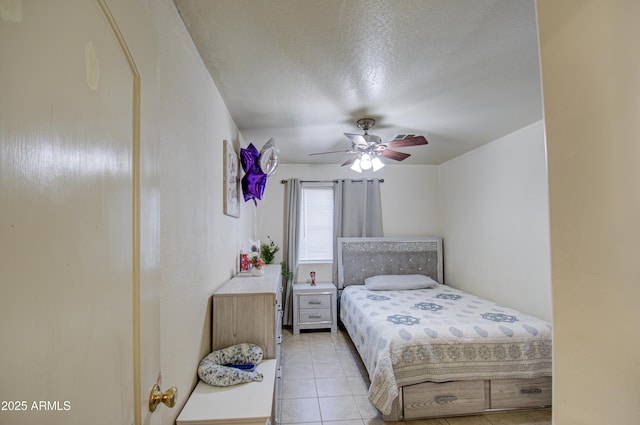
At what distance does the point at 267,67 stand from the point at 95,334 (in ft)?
5.78

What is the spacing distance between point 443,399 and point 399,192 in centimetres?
306

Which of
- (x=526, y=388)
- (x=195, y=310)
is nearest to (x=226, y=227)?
(x=195, y=310)

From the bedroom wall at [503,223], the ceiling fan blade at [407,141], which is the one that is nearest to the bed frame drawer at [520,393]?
the bedroom wall at [503,223]

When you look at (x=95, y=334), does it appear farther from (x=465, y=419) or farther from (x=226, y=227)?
(x=465, y=419)

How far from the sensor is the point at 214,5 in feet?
4.35

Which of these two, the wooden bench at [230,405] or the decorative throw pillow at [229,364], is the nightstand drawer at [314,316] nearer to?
the decorative throw pillow at [229,364]

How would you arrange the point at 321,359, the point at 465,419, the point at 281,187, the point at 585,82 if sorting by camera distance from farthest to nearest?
the point at 281,187, the point at 321,359, the point at 465,419, the point at 585,82

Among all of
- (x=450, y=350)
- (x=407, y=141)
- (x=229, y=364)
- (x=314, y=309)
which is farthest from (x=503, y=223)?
(x=229, y=364)

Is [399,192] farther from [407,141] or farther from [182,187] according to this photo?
[182,187]

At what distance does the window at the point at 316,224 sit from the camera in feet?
15.0

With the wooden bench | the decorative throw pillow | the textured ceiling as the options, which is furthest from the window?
the wooden bench

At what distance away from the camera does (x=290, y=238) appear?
174 inches

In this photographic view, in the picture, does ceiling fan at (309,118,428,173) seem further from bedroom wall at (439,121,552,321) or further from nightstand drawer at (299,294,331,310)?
nightstand drawer at (299,294,331,310)

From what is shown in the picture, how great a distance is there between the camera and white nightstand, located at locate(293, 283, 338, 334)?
407 centimetres
